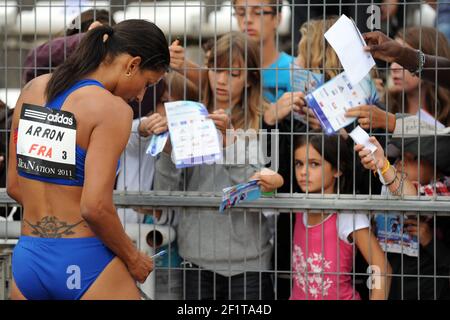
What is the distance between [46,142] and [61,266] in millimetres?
547

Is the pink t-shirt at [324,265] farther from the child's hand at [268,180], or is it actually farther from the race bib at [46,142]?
the race bib at [46,142]

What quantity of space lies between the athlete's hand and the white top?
144 centimetres

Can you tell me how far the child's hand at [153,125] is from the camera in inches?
230

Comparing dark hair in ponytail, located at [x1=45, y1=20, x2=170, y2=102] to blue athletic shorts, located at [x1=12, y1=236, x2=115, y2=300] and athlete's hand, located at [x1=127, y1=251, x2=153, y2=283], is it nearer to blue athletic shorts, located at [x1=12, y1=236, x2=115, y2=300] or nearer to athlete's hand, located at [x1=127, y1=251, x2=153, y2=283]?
blue athletic shorts, located at [x1=12, y1=236, x2=115, y2=300]

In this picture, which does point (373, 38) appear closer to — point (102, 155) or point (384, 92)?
point (384, 92)

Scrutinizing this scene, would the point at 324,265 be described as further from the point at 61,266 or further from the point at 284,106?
the point at 61,266

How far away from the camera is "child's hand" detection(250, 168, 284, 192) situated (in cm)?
577

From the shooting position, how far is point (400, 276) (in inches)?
227

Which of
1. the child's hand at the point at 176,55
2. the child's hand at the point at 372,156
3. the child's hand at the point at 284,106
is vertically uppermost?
the child's hand at the point at 176,55

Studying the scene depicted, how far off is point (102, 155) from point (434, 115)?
2325mm

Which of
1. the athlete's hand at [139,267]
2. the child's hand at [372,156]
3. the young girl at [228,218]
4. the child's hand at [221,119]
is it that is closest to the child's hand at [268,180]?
the young girl at [228,218]

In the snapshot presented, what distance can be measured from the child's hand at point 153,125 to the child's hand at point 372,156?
3.46ft

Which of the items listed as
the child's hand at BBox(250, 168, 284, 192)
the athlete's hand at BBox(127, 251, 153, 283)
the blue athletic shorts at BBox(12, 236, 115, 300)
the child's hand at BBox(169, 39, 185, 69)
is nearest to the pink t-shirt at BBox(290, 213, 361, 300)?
the child's hand at BBox(250, 168, 284, 192)

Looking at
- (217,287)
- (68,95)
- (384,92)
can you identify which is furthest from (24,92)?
(384,92)
